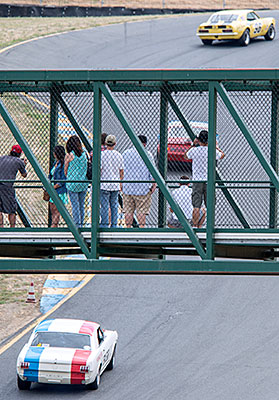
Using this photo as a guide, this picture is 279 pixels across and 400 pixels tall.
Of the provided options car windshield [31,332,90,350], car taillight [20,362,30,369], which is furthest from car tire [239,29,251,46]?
car taillight [20,362,30,369]

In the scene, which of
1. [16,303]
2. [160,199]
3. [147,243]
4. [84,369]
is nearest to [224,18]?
[16,303]

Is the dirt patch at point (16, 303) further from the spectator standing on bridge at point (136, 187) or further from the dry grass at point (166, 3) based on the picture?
the dry grass at point (166, 3)

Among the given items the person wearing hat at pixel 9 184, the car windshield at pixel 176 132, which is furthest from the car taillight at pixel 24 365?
the car windshield at pixel 176 132

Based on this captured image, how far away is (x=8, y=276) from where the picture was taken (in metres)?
28.6

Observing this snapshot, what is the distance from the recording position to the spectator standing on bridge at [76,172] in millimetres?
11914

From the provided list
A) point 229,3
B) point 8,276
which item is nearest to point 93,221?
point 8,276

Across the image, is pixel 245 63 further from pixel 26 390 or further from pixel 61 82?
pixel 61 82

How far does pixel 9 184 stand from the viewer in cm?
1209

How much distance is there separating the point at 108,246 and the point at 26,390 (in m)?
10.4

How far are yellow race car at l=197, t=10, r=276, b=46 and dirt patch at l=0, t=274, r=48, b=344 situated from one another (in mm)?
20085

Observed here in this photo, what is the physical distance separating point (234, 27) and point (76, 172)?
108 ft

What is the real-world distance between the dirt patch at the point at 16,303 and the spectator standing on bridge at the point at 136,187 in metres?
12.9

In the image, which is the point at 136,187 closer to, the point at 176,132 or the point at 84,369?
the point at 176,132

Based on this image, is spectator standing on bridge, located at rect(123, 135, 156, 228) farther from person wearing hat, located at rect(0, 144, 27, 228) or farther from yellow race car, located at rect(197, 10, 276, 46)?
yellow race car, located at rect(197, 10, 276, 46)
